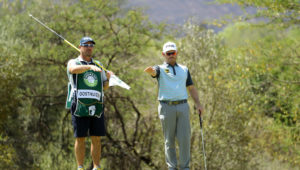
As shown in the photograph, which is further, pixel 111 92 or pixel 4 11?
pixel 4 11

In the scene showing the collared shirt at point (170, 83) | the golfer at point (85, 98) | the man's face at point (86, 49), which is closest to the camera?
the golfer at point (85, 98)

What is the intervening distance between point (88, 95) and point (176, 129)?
131 cm

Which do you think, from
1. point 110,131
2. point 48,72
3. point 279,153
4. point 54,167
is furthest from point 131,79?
point 279,153

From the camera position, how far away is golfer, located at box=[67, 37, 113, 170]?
17.4ft

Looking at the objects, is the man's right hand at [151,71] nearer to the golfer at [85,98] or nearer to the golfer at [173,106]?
the golfer at [173,106]

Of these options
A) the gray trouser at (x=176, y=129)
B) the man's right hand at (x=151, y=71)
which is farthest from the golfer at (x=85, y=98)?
the gray trouser at (x=176, y=129)

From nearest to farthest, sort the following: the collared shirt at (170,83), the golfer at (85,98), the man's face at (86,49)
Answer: the golfer at (85,98), the man's face at (86,49), the collared shirt at (170,83)

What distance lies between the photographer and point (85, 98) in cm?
532

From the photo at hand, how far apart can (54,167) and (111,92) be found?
2.44m

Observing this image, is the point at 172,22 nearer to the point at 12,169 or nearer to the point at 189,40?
the point at 189,40

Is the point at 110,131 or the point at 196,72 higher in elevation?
the point at 196,72

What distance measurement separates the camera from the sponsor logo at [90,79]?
5348mm

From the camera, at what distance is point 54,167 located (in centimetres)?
1105

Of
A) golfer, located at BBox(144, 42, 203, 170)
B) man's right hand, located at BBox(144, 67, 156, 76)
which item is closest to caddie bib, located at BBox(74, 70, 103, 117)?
man's right hand, located at BBox(144, 67, 156, 76)
